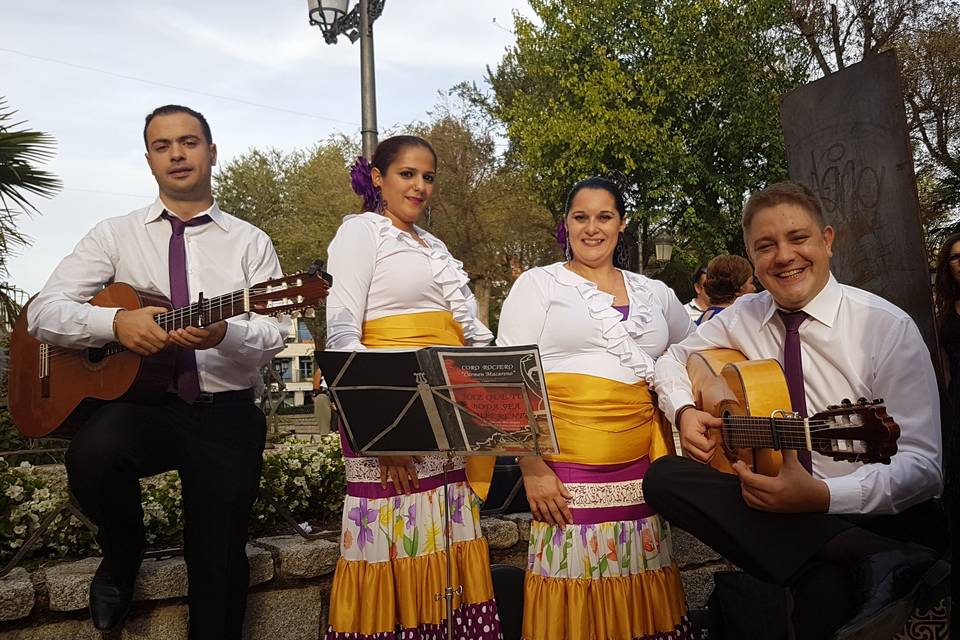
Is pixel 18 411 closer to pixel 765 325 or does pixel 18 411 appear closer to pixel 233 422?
pixel 233 422

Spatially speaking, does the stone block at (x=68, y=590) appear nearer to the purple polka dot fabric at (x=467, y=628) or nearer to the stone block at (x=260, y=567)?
the stone block at (x=260, y=567)

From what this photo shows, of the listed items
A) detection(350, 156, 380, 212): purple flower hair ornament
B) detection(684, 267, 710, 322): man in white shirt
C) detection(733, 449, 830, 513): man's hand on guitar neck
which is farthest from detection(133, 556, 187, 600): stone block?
detection(684, 267, 710, 322): man in white shirt

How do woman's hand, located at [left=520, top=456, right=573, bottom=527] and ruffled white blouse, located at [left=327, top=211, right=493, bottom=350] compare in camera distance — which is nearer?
woman's hand, located at [left=520, top=456, right=573, bottom=527]

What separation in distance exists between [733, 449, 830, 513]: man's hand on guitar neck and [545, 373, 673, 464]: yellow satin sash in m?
0.83

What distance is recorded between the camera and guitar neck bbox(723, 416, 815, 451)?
2336 millimetres

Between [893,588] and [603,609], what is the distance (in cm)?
120

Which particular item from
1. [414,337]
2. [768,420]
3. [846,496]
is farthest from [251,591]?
[846,496]

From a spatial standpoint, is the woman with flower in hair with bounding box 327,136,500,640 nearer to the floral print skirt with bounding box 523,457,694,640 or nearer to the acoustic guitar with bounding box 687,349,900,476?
the floral print skirt with bounding box 523,457,694,640

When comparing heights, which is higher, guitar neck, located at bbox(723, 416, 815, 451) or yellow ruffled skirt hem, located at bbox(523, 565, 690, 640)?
guitar neck, located at bbox(723, 416, 815, 451)

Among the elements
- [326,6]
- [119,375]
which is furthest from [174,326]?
[326,6]

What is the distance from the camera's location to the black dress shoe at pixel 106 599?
3.19 meters

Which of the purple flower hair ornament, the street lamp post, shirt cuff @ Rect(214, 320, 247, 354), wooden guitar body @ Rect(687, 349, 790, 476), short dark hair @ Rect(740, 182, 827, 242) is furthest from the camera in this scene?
the street lamp post

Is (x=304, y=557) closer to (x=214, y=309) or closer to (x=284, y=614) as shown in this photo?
(x=284, y=614)

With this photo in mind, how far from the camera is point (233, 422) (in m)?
3.31
